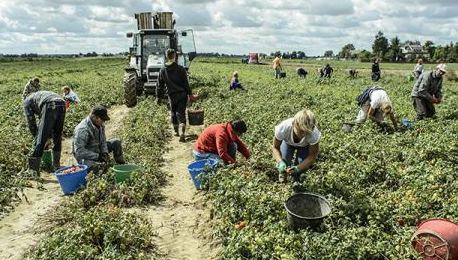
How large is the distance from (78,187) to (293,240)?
13.0 feet

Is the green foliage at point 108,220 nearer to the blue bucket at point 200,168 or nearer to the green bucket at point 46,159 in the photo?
the blue bucket at point 200,168

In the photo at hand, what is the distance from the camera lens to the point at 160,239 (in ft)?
19.6

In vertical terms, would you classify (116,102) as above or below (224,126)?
below

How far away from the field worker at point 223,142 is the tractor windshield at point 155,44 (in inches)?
417

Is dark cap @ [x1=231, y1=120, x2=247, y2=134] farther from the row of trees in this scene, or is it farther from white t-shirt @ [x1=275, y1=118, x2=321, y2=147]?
the row of trees

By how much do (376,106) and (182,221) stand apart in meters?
5.72

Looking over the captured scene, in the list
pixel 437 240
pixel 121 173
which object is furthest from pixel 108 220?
pixel 437 240

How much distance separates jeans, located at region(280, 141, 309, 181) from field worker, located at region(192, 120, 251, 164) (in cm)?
89

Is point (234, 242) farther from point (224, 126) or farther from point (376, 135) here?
point (376, 135)

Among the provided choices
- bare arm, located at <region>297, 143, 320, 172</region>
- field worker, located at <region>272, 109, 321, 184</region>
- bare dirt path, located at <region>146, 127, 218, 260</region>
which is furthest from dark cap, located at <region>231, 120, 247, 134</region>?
bare arm, located at <region>297, 143, 320, 172</region>

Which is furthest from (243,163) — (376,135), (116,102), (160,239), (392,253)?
(116,102)

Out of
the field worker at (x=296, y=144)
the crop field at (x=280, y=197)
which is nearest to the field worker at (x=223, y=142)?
the crop field at (x=280, y=197)

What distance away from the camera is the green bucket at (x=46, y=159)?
353 inches

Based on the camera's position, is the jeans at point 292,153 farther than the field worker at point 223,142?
No
